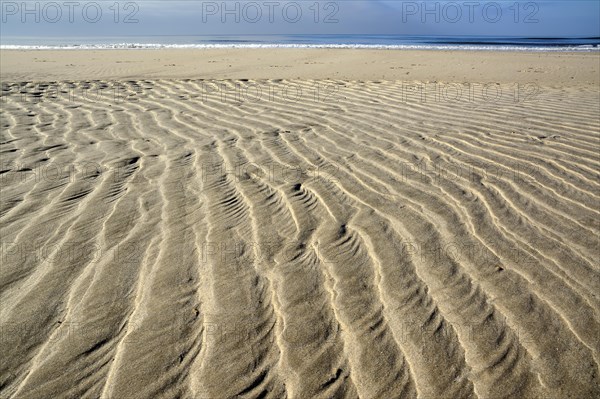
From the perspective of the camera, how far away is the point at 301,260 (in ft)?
8.54

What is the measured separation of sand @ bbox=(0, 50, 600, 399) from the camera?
1.86 m

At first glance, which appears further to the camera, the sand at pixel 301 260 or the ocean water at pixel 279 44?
the ocean water at pixel 279 44

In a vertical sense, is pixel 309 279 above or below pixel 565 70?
below

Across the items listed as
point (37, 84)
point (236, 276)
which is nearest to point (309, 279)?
point (236, 276)

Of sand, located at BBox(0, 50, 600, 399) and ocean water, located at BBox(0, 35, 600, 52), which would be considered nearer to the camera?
sand, located at BBox(0, 50, 600, 399)

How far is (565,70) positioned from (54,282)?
47.1 ft

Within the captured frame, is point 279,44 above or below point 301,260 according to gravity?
above

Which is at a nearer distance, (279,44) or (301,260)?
(301,260)

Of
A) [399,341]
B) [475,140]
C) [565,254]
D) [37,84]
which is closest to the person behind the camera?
[399,341]

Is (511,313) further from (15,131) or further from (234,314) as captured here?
(15,131)

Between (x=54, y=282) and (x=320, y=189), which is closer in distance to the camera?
(x=54, y=282)

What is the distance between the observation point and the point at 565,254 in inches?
104

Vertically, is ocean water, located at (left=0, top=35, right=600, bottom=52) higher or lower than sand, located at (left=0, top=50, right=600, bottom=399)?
higher

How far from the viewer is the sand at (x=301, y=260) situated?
6.11 feet
